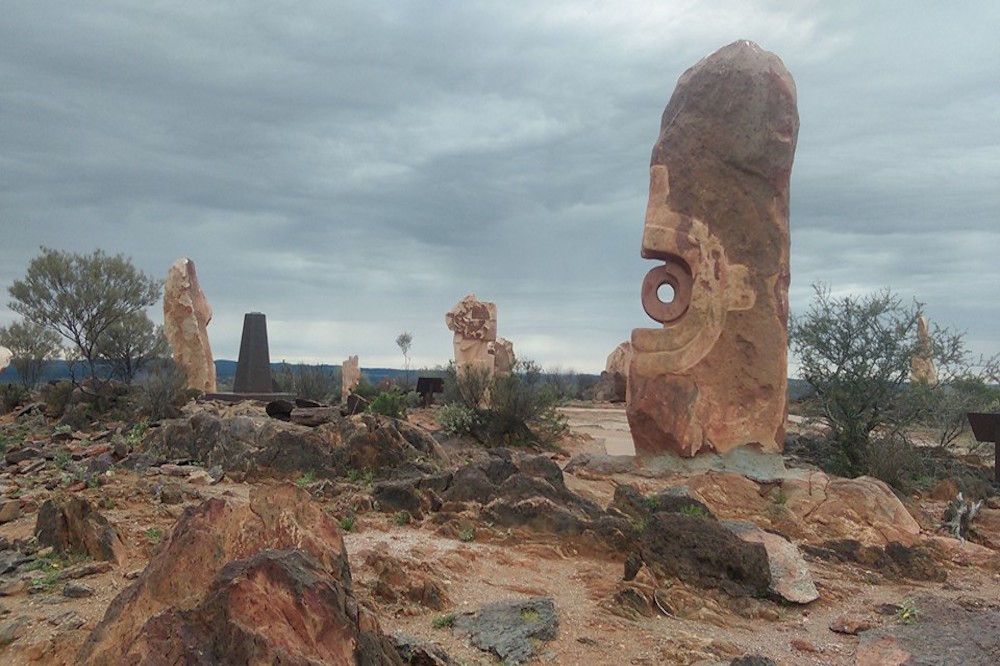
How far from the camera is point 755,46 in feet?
34.3

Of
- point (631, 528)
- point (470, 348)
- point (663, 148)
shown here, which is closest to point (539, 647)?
point (631, 528)

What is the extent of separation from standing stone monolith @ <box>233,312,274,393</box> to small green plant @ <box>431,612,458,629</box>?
14.8m

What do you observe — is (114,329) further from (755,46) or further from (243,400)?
(755,46)

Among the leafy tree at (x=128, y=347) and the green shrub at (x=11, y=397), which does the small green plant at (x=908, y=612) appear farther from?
the leafy tree at (x=128, y=347)

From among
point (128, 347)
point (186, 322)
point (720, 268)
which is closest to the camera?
point (720, 268)

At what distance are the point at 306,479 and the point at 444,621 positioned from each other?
4.04 metres

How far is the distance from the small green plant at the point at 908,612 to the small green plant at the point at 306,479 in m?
5.01

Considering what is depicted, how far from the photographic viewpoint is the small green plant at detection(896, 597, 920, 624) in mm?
4977

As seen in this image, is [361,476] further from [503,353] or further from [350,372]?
[503,353]

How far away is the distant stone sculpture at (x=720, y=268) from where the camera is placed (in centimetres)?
997

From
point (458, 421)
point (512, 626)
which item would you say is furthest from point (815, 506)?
point (458, 421)

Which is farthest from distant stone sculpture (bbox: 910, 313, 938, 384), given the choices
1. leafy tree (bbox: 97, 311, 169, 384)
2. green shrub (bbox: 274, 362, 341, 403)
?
leafy tree (bbox: 97, 311, 169, 384)

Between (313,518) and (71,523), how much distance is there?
7.49 feet

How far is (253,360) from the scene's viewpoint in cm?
1872
